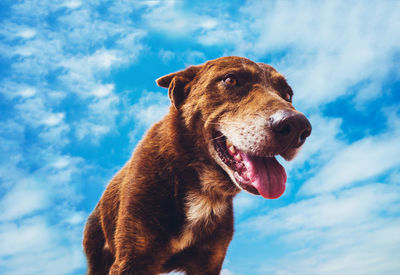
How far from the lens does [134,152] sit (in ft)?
16.2

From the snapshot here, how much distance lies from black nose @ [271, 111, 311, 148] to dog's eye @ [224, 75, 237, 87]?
2.64 feet

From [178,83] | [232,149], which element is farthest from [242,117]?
[178,83]

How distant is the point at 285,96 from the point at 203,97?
1140 mm

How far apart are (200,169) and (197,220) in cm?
60

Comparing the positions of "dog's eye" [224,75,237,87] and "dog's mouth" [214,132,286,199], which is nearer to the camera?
"dog's mouth" [214,132,286,199]

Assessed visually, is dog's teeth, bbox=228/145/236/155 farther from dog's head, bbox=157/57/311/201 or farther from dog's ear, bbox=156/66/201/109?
dog's ear, bbox=156/66/201/109

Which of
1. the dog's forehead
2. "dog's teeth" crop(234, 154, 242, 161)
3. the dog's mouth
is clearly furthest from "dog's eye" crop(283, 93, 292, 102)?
"dog's teeth" crop(234, 154, 242, 161)

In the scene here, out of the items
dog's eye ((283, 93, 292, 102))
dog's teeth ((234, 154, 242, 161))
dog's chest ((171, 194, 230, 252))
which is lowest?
dog's chest ((171, 194, 230, 252))

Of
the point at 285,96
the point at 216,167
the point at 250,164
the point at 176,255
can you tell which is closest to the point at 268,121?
the point at 250,164

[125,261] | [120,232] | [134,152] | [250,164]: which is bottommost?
[125,261]

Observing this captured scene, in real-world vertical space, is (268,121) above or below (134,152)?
below

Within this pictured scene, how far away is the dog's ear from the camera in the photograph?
14.7 ft

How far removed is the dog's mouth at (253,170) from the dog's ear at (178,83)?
2.37ft

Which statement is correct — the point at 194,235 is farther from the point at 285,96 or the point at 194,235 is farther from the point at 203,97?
the point at 285,96
